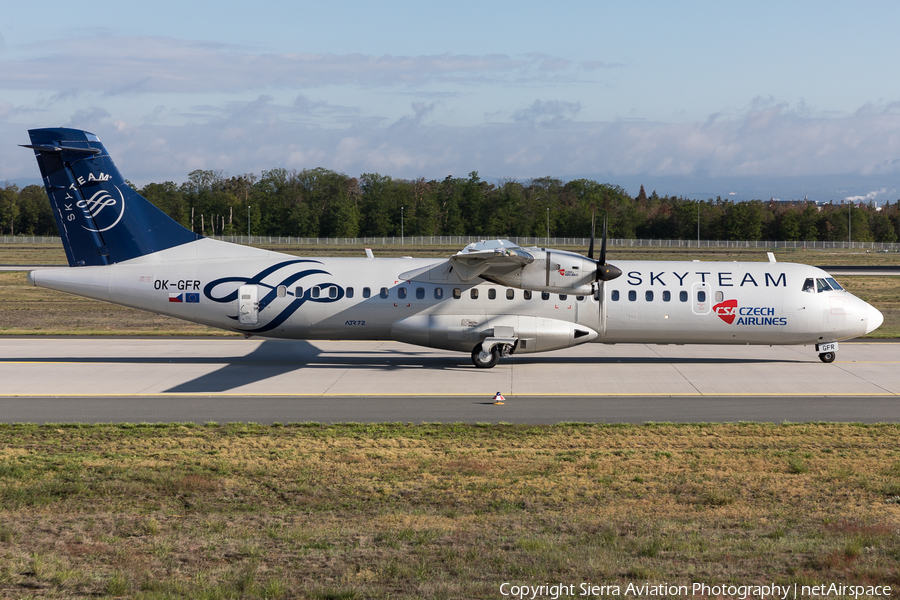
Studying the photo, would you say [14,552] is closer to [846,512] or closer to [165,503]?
[165,503]

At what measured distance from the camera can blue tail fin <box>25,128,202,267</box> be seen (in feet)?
71.9

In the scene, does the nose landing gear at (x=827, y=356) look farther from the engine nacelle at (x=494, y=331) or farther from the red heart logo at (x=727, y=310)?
the engine nacelle at (x=494, y=331)

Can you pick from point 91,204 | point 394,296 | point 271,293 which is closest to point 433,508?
point 394,296

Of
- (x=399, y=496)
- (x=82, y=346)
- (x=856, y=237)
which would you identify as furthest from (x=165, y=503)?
(x=856, y=237)

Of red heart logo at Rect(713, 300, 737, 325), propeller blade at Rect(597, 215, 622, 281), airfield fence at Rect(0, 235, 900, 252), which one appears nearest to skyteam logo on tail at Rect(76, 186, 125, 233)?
propeller blade at Rect(597, 215, 622, 281)

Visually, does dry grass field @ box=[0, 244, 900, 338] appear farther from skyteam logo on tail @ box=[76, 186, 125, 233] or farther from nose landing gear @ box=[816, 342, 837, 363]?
skyteam logo on tail @ box=[76, 186, 125, 233]

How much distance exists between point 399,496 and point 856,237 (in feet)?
423

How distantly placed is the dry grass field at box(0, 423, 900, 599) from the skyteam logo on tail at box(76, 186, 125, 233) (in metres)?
8.77

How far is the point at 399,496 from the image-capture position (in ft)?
36.7

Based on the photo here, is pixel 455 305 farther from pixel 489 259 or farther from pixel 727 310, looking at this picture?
pixel 727 310

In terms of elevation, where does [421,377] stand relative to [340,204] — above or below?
below

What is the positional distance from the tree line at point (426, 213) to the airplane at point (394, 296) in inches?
3280

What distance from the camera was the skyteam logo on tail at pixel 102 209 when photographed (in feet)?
73.2

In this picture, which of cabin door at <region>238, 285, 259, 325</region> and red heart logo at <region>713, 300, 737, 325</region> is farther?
red heart logo at <region>713, 300, 737, 325</region>
